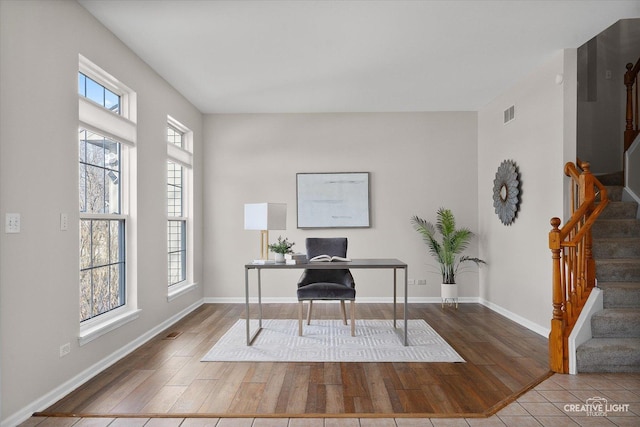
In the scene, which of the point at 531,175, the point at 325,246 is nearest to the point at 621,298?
the point at 531,175

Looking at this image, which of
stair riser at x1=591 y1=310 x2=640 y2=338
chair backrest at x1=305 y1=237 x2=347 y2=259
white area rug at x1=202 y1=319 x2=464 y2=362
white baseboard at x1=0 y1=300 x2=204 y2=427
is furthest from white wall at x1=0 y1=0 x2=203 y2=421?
stair riser at x1=591 y1=310 x2=640 y2=338

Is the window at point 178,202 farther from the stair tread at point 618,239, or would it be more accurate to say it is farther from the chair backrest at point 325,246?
the stair tread at point 618,239

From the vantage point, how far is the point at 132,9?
3.22m

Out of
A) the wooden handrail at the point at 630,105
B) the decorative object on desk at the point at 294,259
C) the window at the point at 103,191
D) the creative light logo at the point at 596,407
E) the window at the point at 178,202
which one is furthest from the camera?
the window at the point at 178,202

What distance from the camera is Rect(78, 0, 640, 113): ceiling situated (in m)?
3.26

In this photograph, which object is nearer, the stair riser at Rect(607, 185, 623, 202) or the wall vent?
the stair riser at Rect(607, 185, 623, 202)

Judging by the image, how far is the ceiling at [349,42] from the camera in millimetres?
3260

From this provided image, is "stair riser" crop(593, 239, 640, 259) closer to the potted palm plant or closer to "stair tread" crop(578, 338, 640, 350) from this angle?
"stair tread" crop(578, 338, 640, 350)

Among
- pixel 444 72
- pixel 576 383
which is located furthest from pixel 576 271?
pixel 444 72

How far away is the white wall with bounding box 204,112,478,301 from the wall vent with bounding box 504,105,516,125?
0.93 meters

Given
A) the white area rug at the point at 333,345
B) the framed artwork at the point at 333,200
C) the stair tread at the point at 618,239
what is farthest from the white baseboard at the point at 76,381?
the stair tread at the point at 618,239

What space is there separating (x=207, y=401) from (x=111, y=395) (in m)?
0.68

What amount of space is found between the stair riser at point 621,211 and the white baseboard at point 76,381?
15.2 feet

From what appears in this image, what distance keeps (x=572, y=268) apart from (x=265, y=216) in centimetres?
275
